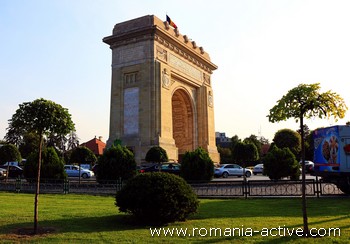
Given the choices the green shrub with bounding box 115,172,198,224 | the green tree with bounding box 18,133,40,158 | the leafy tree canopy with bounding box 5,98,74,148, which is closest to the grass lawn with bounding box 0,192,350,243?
the green shrub with bounding box 115,172,198,224

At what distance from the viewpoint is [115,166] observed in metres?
22.5

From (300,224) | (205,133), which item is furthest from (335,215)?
(205,133)

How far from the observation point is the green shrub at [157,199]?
345 inches

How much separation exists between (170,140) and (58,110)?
2658 cm

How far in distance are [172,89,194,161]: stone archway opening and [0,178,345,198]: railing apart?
24353 mm

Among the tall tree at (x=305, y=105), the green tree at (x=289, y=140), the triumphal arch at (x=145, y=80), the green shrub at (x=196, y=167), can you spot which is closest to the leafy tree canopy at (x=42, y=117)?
the tall tree at (x=305, y=105)

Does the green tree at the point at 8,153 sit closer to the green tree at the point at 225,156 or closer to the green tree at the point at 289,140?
the green tree at the point at 225,156

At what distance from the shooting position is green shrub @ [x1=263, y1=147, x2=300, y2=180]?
24.0m

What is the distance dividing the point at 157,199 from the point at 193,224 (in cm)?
114

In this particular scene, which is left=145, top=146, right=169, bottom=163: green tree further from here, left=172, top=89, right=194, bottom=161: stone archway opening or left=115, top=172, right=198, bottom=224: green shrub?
left=115, top=172, right=198, bottom=224: green shrub

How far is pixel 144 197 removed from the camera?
8852mm

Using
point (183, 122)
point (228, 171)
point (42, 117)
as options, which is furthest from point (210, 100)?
point (42, 117)

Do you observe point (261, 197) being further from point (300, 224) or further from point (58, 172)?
point (58, 172)

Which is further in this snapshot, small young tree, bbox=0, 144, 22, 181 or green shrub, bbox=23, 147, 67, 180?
small young tree, bbox=0, 144, 22, 181
